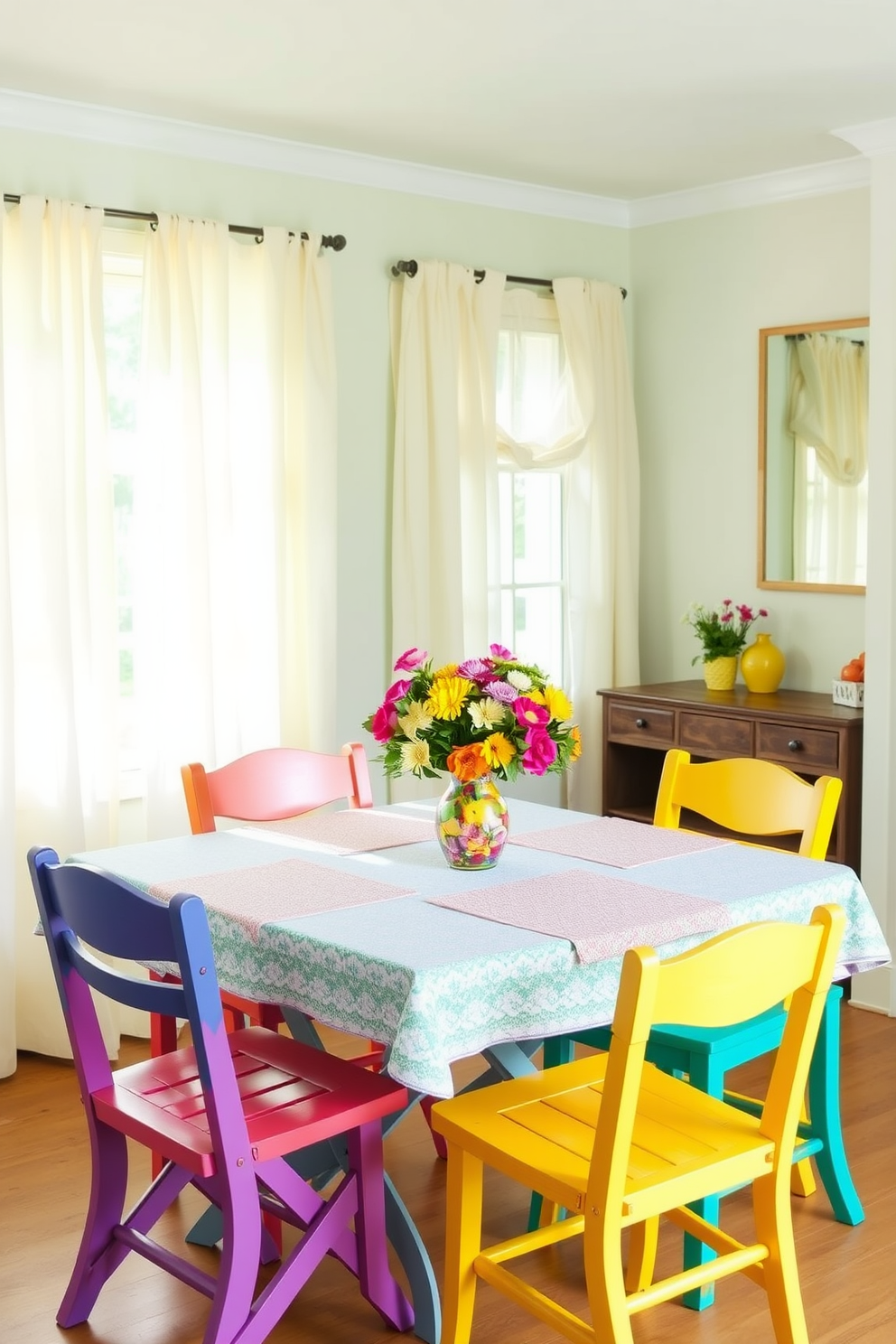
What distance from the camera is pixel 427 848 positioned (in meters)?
3.02

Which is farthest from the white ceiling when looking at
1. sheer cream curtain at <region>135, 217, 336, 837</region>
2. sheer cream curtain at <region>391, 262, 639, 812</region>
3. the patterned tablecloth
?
the patterned tablecloth

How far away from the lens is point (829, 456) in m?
4.79

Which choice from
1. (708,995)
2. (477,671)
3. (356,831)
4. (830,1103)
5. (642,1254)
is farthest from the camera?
(356,831)

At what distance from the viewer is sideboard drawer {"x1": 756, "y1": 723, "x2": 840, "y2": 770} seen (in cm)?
435

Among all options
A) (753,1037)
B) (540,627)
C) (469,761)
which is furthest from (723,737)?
(469,761)

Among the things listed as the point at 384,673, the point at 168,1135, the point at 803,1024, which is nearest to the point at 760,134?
→ the point at 384,673

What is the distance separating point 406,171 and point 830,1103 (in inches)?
127

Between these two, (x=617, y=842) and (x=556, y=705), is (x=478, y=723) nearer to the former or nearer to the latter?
(x=556, y=705)

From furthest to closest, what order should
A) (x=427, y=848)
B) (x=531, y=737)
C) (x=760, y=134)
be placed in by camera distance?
(x=760, y=134), (x=427, y=848), (x=531, y=737)

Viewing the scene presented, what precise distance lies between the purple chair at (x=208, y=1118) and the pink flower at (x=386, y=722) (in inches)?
24.2

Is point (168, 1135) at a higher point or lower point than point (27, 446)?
lower

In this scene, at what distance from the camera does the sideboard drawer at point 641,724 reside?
191 inches

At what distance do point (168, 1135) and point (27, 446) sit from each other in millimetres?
2202

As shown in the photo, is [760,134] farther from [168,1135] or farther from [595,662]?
[168,1135]
